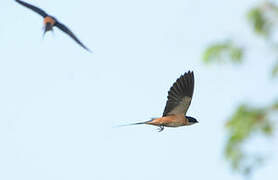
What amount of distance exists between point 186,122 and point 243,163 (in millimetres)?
7990

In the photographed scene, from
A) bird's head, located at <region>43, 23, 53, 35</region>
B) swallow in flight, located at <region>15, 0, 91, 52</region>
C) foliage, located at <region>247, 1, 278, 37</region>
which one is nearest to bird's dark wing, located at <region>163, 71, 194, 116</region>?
swallow in flight, located at <region>15, 0, 91, 52</region>

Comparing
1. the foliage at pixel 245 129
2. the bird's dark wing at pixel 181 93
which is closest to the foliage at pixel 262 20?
the foliage at pixel 245 129

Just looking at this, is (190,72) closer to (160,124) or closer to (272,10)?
(160,124)

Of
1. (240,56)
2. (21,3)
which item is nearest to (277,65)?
(240,56)

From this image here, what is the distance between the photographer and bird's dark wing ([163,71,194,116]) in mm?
11469

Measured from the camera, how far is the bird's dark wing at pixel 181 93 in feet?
37.6

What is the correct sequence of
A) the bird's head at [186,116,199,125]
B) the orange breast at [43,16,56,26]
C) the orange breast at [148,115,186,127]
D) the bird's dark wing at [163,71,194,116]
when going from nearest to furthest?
the bird's dark wing at [163,71,194,116] → the orange breast at [148,115,186,127] → the bird's head at [186,116,199,125] → the orange breast at [43,16,56,26]

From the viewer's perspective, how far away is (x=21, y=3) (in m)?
12.0

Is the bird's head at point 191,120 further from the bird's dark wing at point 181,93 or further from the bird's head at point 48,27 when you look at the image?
the bird's head at point 48,27

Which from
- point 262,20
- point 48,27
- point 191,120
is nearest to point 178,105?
point 191,120

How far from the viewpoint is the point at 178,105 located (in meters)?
11.6

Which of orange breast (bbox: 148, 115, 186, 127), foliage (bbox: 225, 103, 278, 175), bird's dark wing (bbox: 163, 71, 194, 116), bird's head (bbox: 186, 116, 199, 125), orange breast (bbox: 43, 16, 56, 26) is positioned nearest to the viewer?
foliage (bbox: 225, 103, 278, 175)

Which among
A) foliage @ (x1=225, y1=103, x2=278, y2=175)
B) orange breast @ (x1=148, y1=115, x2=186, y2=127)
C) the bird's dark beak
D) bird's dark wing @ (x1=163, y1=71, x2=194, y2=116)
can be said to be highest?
the bird's dark beak

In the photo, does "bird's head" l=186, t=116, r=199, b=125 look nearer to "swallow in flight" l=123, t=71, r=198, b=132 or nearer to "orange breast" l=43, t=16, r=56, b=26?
"swallow in flight" l=123, t=71, r=198, b=132
